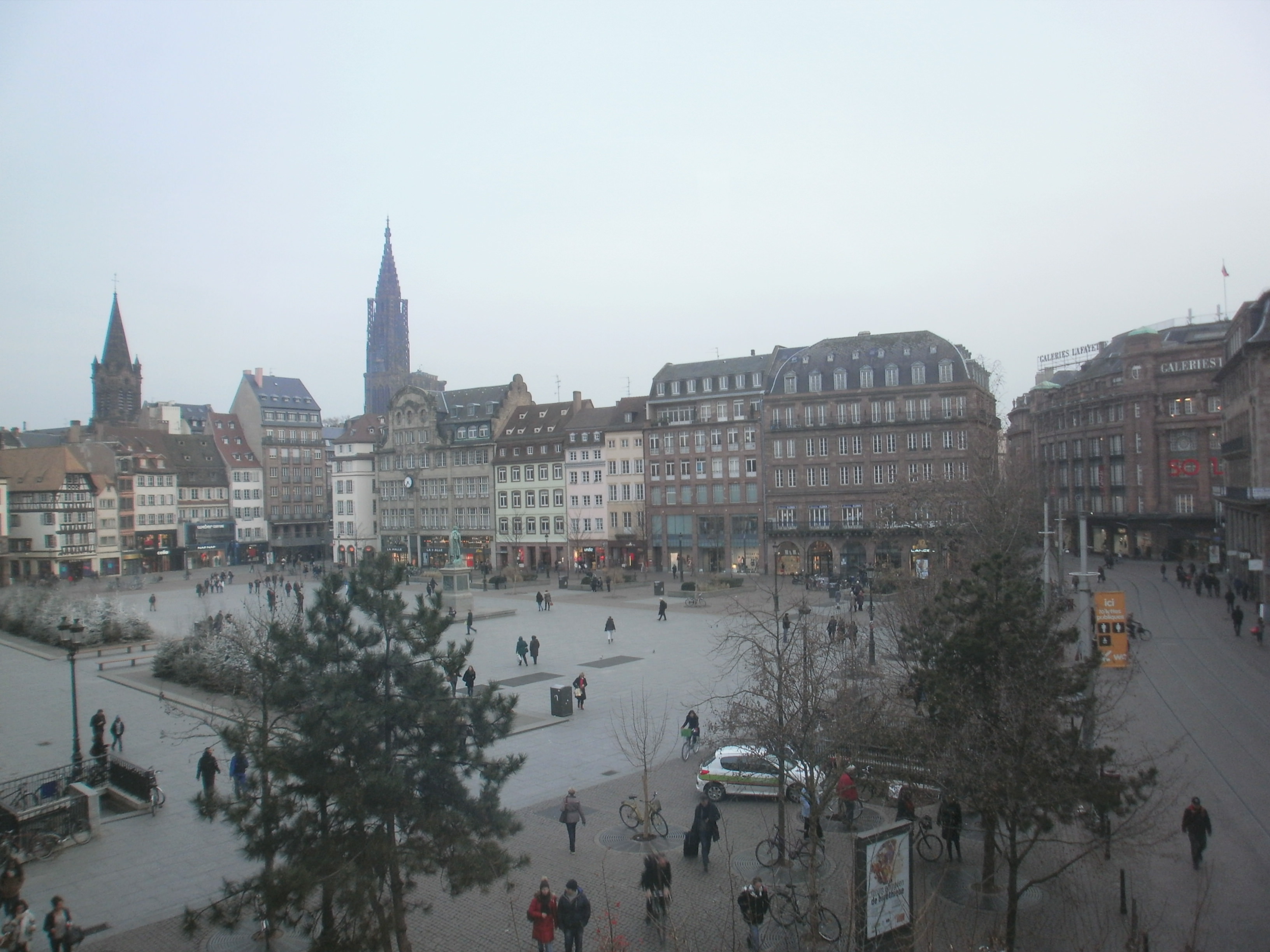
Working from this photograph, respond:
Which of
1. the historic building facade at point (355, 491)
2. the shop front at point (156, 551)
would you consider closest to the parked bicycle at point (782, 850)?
the historic building facade at point (355, 491)

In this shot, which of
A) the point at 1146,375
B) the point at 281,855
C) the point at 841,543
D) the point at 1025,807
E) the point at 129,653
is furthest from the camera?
the point at 1146,375

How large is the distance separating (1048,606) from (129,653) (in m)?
38.7

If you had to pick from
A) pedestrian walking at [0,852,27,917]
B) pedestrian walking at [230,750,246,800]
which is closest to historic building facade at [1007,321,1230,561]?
pedestrian walking at [230,750,246,800]

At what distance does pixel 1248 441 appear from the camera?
42.7 meters

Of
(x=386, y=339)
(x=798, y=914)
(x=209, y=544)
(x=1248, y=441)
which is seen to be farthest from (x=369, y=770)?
(x=386, y=339)

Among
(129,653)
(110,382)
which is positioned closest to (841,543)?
(129,653)

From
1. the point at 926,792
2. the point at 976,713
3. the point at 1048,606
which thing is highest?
the point at 1048,606

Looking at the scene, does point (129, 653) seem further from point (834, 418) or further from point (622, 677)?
point (834, 418)

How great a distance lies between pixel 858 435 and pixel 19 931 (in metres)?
61.6

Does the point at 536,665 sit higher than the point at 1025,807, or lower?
lower

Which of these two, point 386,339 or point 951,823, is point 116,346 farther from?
point 951,823

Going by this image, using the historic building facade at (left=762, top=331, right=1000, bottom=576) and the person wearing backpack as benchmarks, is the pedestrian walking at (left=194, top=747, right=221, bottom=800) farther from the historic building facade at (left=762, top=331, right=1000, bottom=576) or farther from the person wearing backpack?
the historic building facade at (left=762, top=331, right=1000, bottom=576)

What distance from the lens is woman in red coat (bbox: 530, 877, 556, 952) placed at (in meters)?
11.5

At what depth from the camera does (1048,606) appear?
1441cm
